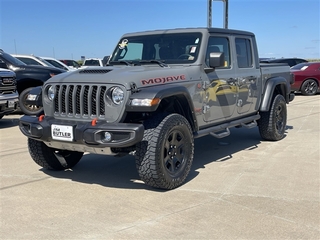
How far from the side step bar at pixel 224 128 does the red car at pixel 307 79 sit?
419 inches

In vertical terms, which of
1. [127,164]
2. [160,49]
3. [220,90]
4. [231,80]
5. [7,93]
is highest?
[160,49]

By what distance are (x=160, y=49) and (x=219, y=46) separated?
0.91 meters

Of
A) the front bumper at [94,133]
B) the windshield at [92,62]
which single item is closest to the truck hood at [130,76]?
the front bumper at [94,133]

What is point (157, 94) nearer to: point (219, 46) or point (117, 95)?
point (117, 95)

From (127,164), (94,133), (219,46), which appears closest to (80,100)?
(94,133)

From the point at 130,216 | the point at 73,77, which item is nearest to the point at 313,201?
the point at 130,216

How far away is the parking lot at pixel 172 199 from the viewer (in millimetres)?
3342

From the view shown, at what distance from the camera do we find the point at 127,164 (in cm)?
559

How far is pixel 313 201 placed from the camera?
4.03 meters

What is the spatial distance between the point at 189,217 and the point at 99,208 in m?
0.93

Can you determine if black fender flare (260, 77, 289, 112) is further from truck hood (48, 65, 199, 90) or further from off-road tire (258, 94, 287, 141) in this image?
truck hood (48, 65, 199, 90)

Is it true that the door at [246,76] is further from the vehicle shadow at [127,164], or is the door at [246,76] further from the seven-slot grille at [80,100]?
the seven-slot grille at [80,100]

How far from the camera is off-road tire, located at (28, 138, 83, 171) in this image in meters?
4.96

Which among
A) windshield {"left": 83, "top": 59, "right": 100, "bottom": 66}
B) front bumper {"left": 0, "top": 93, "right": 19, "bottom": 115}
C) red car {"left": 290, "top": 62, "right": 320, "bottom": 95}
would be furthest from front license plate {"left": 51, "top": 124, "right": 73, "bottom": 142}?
windshield {"left": 83, "top": 59, "right": 100, "bottom": 66}
